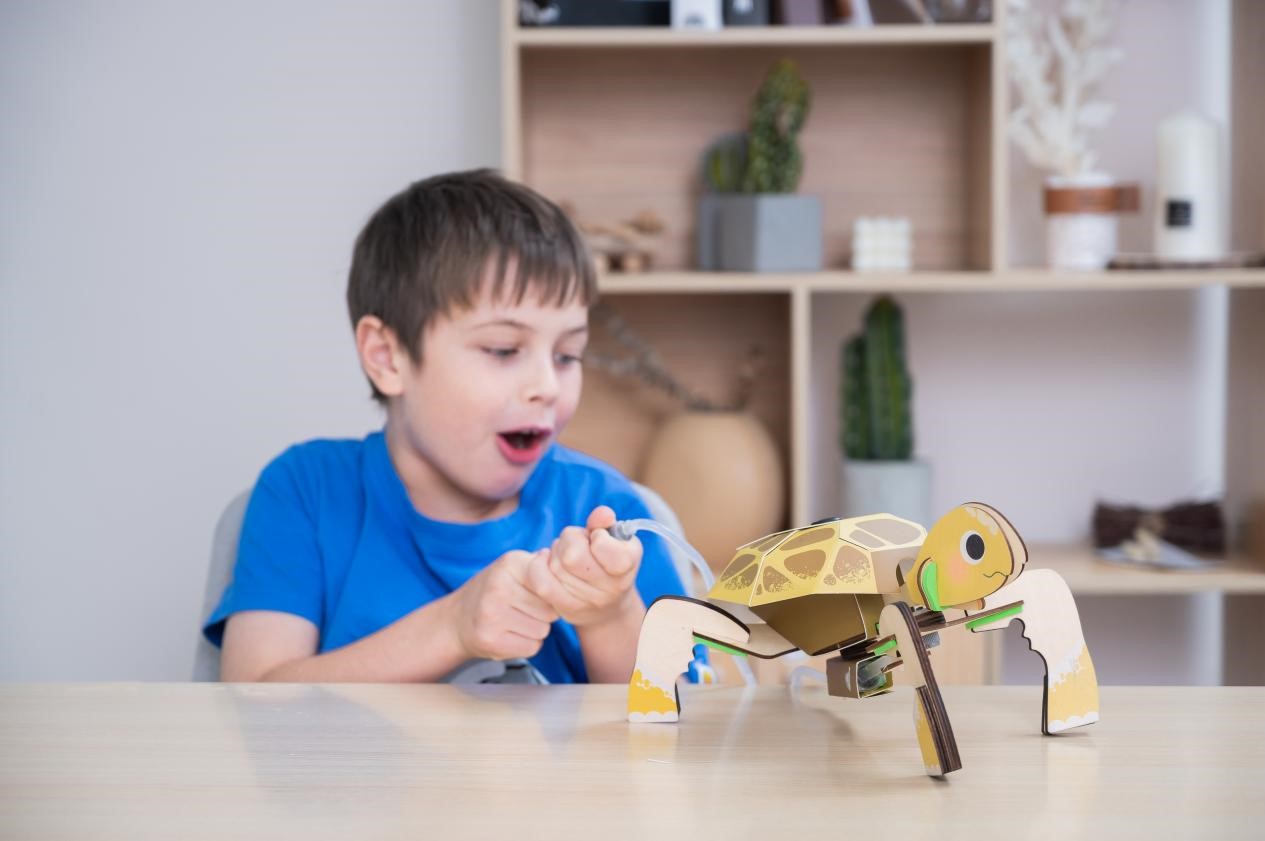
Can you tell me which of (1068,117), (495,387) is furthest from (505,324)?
(1068,117)

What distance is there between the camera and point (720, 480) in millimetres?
1958

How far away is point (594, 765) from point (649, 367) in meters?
1.53

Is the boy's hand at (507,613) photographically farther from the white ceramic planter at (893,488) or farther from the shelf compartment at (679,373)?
the shelf compartment at (679,373)

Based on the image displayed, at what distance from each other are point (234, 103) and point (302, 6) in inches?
8.2

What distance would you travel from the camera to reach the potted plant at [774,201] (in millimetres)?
1931

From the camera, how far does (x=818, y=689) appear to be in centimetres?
74

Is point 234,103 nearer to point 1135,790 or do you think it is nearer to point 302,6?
point 302,6

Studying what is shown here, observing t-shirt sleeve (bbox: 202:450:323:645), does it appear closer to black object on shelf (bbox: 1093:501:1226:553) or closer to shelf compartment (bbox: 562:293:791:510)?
shelf compartment (bbox: 562:293:791:510)

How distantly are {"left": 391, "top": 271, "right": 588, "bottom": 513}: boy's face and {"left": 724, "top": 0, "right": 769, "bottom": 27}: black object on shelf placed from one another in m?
0.94

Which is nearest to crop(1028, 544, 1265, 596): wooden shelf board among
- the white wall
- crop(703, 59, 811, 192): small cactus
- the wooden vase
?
the wooden vase

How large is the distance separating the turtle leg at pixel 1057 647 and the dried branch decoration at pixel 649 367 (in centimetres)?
142

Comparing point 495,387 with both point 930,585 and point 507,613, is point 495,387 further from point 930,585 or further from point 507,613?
point 930,585

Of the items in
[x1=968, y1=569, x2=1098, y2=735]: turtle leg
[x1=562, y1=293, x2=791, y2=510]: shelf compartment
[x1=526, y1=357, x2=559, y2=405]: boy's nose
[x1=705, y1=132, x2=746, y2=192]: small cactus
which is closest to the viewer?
[x1=968, y1=569, x2=1098, y2=735]: turtle leg

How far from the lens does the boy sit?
3.46ft
